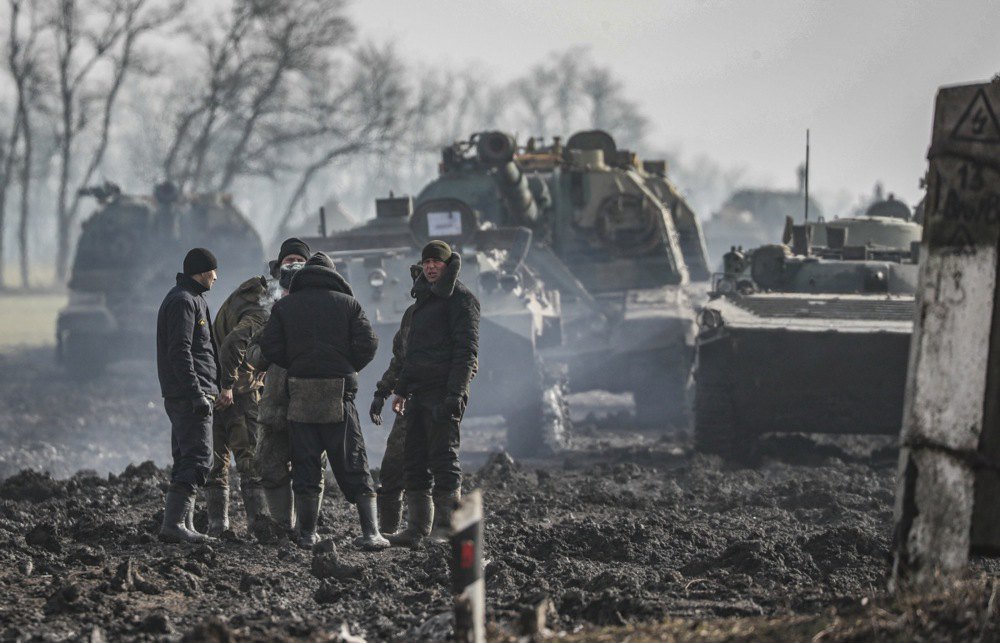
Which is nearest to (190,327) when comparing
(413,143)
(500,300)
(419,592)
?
(419,592)

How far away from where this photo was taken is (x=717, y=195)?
10894 centimetres

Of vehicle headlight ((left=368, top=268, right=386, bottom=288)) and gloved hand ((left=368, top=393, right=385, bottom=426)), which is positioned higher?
vehicle headlight ((left=368, top=268, right=386, bottom=288))

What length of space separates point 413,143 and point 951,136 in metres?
36.4

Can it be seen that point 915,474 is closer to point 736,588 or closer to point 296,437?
point 736,588

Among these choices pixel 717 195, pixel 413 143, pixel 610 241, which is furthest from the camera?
pixel 717 195

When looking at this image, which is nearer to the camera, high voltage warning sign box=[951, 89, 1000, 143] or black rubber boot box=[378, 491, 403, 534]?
high voltage warning sign box=[951, 89, 1000, 143]

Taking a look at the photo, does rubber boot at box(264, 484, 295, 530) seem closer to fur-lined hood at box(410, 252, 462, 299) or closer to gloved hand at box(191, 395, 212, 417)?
gloved hand at box(191, 395, 212, 417)

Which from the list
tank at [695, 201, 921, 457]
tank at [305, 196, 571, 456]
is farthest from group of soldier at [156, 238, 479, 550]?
tank at [305, 196, 571, 456]

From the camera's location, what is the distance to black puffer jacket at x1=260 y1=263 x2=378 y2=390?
8.06m

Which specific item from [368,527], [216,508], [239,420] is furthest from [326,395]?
[216,508]

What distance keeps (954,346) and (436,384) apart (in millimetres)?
3636

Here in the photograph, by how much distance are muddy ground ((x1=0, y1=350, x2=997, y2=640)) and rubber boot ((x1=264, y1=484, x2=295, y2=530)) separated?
23 cm

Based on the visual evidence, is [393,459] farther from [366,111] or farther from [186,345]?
[366,111]

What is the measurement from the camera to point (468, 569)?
4766 mm
